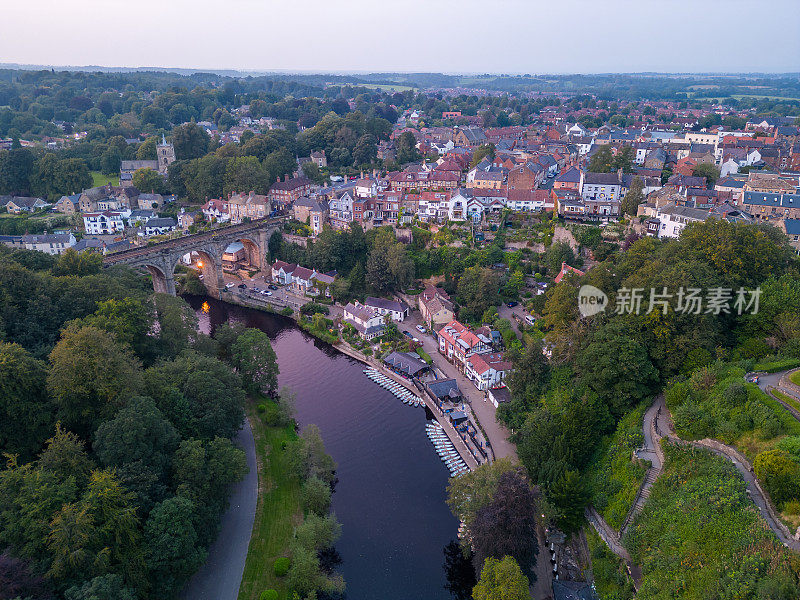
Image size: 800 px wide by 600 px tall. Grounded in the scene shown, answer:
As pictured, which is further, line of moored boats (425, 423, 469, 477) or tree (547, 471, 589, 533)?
line of moored boats (425, 423, 469, 477)

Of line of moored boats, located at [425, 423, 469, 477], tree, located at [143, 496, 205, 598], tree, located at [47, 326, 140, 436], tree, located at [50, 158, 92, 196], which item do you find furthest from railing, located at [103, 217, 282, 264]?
line of moored boats, located at [425, 423, 469, 477]

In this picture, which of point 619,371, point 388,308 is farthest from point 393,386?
point 619,371

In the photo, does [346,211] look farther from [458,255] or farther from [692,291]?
[692,291]

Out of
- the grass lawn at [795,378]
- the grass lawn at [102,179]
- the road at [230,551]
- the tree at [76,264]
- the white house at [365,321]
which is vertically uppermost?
the grass lawn at [102,179]

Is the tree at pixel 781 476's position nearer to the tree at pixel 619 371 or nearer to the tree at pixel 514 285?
the tree at pixel 619 371

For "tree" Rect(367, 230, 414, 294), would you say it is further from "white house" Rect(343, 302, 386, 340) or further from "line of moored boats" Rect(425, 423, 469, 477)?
"line of moored boats" Rect(425, 423, 469, 477)

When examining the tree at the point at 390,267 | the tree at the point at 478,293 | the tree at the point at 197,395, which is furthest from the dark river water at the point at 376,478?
the tree at the point at 478,293

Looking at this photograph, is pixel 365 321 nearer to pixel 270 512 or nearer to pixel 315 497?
pixel 315 497
